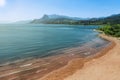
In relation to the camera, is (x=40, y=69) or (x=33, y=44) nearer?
(x=40, y=69)

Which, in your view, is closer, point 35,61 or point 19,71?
point 19,71

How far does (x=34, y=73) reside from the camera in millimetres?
25453

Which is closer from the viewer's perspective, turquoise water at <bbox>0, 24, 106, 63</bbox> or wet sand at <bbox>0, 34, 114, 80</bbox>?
wet sand at <bbox>0, 34, 114, 80</bbox>

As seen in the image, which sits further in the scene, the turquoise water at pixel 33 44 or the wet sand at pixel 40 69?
the turquoise water at pixel 33 44

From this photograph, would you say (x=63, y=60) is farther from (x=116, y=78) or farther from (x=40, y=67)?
(x=116, y=78)

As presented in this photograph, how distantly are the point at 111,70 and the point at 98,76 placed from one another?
3441 mm

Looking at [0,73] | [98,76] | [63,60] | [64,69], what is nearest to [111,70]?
[98,76]

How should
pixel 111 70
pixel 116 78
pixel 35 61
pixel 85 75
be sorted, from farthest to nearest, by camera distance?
1. pixel 35 61
2. pixel 111 70
3. pixel 85 75
4. pixel 116 78

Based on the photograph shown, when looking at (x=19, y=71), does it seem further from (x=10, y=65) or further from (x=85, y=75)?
(x=85, y=75)

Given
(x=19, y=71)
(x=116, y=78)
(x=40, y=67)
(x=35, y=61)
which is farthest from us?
(x=35, y=61)

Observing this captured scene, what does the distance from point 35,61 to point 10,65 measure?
4.89m

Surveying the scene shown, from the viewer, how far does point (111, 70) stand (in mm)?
24672

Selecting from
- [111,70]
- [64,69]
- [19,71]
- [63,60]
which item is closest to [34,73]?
[19,71]

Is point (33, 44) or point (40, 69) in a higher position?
point (33, 44)
